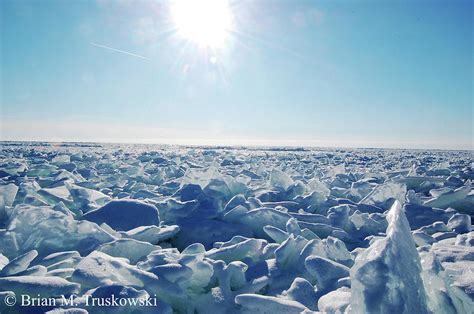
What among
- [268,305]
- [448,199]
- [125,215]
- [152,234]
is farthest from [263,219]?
[448,199]

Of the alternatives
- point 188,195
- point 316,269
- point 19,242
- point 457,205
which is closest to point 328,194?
point 457,205

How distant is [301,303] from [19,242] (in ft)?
5.90

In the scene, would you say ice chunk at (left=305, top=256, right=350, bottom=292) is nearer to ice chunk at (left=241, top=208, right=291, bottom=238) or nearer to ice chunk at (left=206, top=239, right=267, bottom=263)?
ice chunk at (left=206, top=239, right=267, bottom=263)

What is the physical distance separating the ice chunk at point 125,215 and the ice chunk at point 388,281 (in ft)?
6.98

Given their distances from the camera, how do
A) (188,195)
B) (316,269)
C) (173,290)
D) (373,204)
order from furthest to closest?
(373,204)
(188,195)
(316,269)
(173,290)

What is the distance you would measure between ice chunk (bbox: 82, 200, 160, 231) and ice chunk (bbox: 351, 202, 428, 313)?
213 centimetres

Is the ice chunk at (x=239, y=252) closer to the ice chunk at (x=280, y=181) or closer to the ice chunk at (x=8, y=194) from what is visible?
the ice chunk at (x=8, y=194)

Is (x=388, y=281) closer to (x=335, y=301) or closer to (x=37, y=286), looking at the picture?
(x=335, y=301)

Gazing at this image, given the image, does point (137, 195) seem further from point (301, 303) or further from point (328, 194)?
point (301, 303)

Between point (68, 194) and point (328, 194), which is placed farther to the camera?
point (328, 194)

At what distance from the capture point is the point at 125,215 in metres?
3.09

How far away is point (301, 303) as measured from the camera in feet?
5.57

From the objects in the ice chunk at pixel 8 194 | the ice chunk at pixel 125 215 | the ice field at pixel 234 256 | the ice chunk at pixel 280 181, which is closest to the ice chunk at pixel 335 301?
the ice field at pixel 234 256

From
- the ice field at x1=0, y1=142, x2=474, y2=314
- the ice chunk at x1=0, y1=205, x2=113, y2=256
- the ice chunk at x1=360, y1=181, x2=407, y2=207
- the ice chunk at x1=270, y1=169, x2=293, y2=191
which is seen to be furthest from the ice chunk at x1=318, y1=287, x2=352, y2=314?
the ice chunk at x1=270, y1=169, x2=293, y2=191
